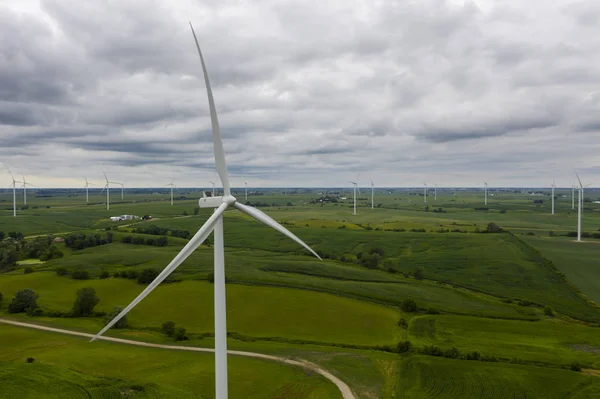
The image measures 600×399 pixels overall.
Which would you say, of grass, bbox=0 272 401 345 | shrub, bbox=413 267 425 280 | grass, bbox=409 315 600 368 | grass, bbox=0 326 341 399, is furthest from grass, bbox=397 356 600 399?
shrub, bbox=413 267 425 280

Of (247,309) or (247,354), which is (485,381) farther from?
(247,309)

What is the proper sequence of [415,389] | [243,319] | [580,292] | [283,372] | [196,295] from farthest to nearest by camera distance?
1. [580,292]
2. [196,295]
3. [243,319]
4. [283,372]
5. [415,389]

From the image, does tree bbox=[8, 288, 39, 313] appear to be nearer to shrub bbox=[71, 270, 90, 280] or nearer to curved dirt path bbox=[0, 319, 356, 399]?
curved dirt path bbox=[0, 319, 356, 399]

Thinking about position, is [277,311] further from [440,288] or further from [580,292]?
[580,292]

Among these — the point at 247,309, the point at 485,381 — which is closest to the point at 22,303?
the point at 247,309

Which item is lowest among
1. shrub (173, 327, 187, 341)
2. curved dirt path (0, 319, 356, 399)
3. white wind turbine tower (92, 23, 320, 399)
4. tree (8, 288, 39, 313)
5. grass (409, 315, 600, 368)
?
grass (409, 315, 600, 368)

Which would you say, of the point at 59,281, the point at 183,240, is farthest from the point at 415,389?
the point at 183,240

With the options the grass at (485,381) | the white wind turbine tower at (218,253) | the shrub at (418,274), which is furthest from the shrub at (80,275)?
the shrub at (418,274)
